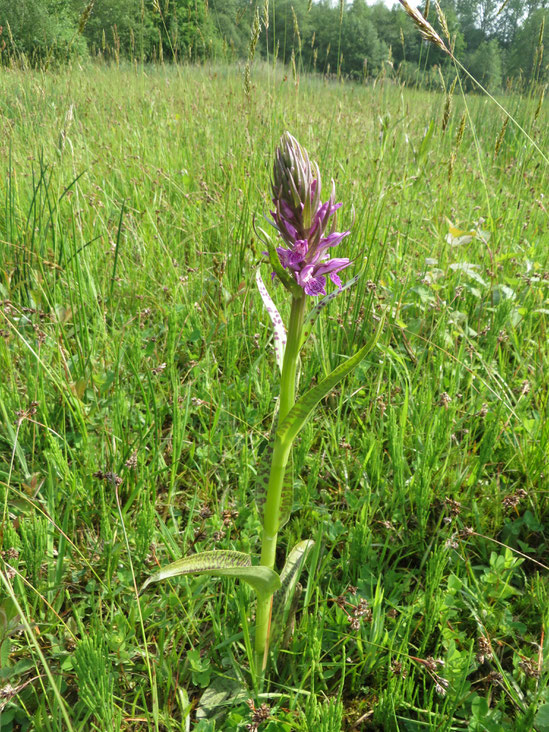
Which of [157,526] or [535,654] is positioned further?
[157,526]

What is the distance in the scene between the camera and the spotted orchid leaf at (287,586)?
1.00m

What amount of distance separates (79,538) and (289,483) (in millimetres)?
634

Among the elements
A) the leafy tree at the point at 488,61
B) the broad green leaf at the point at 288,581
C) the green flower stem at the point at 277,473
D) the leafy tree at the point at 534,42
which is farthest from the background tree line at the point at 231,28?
the broad green leaf at the point at 288,581

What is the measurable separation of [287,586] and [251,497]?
0.38 m

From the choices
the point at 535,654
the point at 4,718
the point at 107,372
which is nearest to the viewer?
the point at 4,718

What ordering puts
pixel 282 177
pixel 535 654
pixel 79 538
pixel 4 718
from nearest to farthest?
pixel 282 177 → pixel 4 718 → pixel 535 654 → pixel 79 538

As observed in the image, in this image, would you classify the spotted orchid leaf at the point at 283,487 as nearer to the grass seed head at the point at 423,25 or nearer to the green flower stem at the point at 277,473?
the green flower stem at the point at 277,473

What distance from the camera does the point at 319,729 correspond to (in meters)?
0.76

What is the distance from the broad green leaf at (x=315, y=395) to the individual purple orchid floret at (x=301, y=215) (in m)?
0.12

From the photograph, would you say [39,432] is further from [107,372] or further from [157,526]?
[157,526]

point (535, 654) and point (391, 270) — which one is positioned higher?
point (391, 270)

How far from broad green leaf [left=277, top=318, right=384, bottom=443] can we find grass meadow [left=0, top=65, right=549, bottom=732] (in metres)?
0.39

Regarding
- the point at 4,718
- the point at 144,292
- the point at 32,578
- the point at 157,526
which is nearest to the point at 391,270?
the point at 144,292

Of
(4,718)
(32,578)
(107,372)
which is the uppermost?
→ (107,372)
